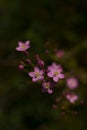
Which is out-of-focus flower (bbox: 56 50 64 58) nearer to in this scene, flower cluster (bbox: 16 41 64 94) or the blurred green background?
the blurred green background

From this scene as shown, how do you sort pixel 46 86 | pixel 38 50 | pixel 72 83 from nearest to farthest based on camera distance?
pixel 46 86 < pixel 38 50 < pixel 72 83

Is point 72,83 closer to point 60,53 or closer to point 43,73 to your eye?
point 60,53

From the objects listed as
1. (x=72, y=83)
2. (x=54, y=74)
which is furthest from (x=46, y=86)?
(x=72, y=83)

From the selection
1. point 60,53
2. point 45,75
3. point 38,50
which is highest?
point 60,53

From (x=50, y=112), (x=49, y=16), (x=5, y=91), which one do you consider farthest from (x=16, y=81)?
(x=49, y=16)

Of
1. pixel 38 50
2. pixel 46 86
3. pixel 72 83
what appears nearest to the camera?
pixel 46 86

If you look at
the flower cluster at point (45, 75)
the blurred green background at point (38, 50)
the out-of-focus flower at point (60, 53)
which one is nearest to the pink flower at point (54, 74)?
the flower cluster at point (45, 75)

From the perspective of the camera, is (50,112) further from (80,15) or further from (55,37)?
(80,15)
